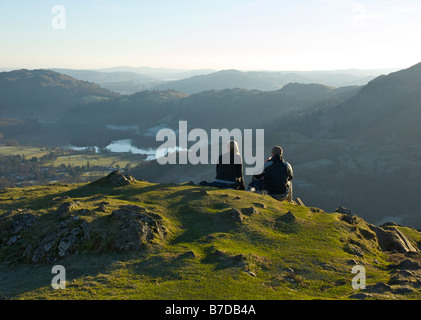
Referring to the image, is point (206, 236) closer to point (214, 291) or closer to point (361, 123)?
point (214, 291)

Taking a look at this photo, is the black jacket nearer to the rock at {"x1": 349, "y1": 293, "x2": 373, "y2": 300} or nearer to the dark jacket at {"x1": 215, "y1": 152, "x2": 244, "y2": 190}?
the dark jacket at {"x1": 215, "y1": 152, "x2": 244, "y2": 190}

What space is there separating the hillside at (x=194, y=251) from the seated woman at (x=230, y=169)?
7.56 ft

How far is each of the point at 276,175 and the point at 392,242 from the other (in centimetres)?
731

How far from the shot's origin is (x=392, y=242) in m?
19.1

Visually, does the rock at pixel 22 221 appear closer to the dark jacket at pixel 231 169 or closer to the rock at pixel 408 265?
the dark jacket at pixel 231 169

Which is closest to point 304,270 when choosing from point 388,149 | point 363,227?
point 363,227

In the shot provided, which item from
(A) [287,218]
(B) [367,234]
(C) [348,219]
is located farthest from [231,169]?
(B) [367,234]

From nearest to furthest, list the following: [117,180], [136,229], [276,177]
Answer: [136,229] → [276,177] → [117,180]

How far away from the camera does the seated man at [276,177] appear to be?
2055 centimetres

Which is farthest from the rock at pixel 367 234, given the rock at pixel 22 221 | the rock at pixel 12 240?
the rock at pixel 12 240

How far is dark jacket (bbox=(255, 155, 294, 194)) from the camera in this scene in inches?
812

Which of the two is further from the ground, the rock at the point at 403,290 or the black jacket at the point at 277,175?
the black jacket at the point at 277,175

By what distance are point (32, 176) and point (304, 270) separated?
17725 cm

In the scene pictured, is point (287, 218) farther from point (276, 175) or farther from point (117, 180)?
point (117, 180)
